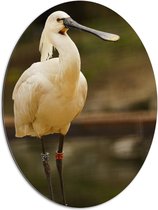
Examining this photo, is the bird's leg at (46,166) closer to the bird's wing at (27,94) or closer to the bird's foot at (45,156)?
the bird's foot at (45,156)

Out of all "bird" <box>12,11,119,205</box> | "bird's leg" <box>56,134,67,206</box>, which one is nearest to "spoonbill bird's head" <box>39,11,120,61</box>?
Answer: "bird" <box>12,11,119,205</box>

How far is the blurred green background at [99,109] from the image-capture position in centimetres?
197

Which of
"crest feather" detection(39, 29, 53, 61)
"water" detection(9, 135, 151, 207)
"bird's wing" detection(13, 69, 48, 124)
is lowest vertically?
"water" detection(9, 135, 151, 207)

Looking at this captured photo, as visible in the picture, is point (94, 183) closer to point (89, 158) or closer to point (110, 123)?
point (89, 158)

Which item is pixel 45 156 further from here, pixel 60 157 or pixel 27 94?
pixel 27 94

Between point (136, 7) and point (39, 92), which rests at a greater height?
point (136, 7)

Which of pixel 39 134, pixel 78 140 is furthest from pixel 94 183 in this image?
pixel 39 134

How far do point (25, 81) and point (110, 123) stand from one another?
422 millimetres

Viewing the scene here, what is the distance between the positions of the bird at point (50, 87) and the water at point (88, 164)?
31 mm

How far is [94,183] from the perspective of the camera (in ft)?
6.97

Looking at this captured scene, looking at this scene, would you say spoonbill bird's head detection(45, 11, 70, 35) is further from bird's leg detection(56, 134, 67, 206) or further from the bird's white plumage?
bird's leg detection(56, 134, 67, 206)

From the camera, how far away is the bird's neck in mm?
2000

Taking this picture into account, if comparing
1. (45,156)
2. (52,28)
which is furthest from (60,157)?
(52,28)

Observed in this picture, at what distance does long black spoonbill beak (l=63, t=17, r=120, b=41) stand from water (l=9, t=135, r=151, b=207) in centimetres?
43
